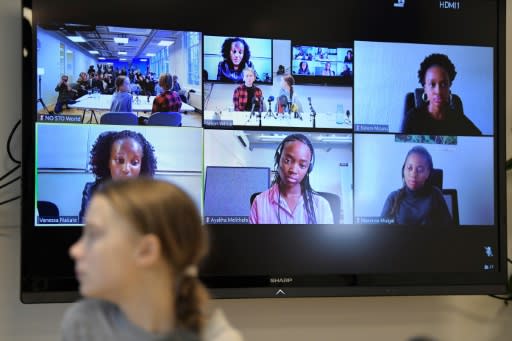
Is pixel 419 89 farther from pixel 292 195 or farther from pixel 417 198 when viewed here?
pixel 292 195

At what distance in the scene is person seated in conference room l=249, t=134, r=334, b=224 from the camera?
83.7 inches

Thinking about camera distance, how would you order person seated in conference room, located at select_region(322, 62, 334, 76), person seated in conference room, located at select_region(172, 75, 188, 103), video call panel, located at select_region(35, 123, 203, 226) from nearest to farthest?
video call panel, located at select_region(35, 123, 203, 226) < person seated in conference room, located at select_region(172, 75, 188, 103) < person seated in conference room, located at select_region(322, 62, 334, 76)

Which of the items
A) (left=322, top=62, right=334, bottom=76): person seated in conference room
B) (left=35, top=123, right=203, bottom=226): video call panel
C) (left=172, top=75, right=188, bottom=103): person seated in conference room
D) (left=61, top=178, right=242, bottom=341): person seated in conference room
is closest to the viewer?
(left=61, top=178, right=242, bottom=341): person seated in conference room

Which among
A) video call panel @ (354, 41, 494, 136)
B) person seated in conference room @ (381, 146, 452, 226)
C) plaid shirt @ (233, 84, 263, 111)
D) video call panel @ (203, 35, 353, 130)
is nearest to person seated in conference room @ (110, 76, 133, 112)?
video call panel @ (203, 35, 353, 130)

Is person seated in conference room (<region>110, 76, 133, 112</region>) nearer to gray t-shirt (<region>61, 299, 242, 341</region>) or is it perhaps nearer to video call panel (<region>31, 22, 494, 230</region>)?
video call panel (<region>31, 22, 494, 230</region>)

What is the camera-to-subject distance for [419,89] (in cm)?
226

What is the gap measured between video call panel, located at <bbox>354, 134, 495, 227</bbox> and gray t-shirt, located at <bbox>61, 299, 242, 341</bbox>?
1.12 m

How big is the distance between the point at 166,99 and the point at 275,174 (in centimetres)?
50

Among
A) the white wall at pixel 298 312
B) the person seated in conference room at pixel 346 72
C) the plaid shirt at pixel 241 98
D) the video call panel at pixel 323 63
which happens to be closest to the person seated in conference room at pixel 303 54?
the video call panel at pixel 323 63

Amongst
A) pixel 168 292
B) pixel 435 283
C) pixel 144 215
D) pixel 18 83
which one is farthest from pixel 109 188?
pixel 435 283

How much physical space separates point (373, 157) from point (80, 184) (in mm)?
1129

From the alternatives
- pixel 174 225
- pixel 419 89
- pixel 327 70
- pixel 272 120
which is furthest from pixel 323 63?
pixel 174 225

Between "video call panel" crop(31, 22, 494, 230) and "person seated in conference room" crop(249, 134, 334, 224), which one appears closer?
"video call panel" crop(31, 22, 494, 230)

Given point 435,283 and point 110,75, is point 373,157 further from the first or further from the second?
point 110,75
